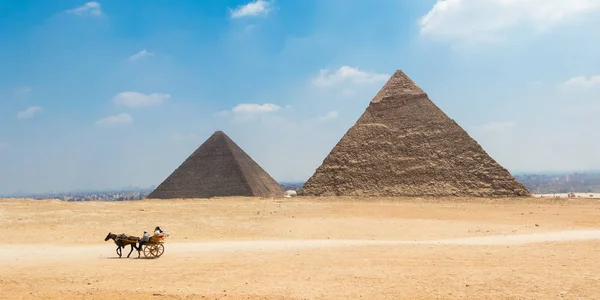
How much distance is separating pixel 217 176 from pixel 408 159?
57.6 feet

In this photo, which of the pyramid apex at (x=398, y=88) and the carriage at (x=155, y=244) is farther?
the pyramid apex at (x=398, y=88)

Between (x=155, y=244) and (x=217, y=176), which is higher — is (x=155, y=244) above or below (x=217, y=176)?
below

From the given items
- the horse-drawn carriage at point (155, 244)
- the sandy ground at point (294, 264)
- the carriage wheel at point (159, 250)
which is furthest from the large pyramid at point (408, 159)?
the horse-drawn carriage at point (155, 244)

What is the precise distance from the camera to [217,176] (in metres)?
47.8

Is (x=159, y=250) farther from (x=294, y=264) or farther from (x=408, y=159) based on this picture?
(x=408, y=159)

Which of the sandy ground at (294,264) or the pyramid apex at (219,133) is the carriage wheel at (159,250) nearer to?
the sandy ground at (294,264)

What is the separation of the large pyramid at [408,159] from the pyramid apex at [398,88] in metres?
0.10

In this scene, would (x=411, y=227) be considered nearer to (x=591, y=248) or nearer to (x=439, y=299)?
(x=591, y=248)

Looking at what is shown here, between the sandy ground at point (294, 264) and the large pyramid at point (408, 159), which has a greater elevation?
the large pyramid at point (408, 159)

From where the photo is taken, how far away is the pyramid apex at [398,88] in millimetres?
49531

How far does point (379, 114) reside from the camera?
4953 centimetres

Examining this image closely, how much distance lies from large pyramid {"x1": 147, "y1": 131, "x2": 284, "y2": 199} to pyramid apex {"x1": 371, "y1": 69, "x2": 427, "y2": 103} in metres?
→ 14.0

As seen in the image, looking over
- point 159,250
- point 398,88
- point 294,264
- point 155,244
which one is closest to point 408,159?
point 398,88

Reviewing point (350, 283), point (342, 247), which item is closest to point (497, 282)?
point (350, 283)
